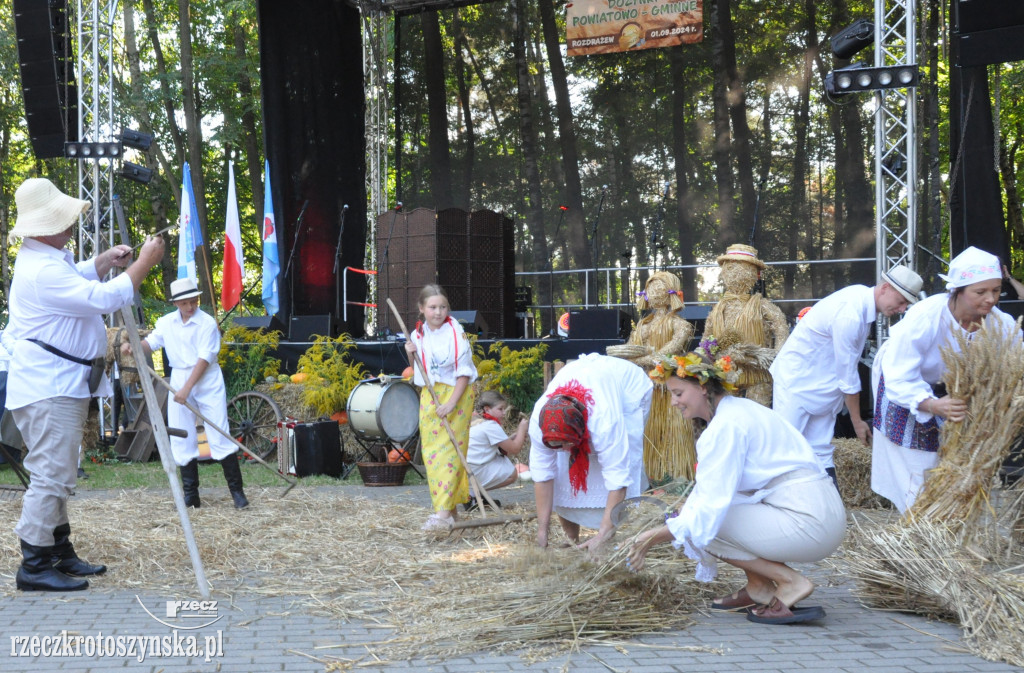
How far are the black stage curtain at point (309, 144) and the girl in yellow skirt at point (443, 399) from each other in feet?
28.7

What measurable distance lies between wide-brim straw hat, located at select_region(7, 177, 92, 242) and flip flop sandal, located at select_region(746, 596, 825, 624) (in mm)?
3550

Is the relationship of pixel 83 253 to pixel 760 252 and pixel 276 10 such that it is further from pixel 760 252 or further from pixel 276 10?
pixel 760 252

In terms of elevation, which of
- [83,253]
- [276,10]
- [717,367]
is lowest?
[717,367]

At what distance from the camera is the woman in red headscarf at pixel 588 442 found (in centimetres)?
499

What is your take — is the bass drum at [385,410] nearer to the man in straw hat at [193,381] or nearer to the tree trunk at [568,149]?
the man in straw hat at [193,381]

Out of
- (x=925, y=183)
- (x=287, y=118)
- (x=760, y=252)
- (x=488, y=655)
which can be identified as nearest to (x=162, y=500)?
(x=488, y=655)

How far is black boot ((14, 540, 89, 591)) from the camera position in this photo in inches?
190

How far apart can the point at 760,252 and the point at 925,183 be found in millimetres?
2859

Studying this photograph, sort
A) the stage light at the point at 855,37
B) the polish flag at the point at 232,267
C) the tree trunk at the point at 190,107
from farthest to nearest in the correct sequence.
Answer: the tree trunk at the point at 190,107 → the polish flag at the point at 232,267 → the stage light at the point at 855,37

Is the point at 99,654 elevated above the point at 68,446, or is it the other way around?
the point at 68,446

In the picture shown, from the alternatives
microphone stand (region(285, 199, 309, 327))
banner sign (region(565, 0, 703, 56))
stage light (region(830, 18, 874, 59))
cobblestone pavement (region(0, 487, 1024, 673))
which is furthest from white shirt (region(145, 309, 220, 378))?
banner sign (region(565, 0, 703, 56))

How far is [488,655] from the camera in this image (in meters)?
3.73

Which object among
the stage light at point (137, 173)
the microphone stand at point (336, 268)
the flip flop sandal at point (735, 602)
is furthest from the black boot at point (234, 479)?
the microphone stand at point (336, 268)

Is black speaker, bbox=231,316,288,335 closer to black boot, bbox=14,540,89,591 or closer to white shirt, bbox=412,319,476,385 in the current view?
white shirt, bbox=412,319,476,385
